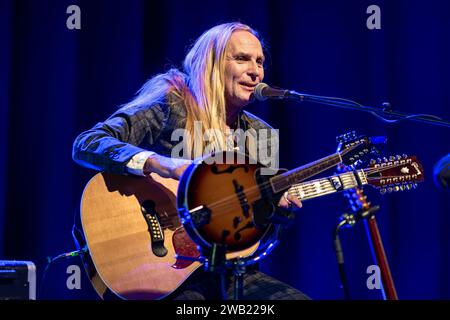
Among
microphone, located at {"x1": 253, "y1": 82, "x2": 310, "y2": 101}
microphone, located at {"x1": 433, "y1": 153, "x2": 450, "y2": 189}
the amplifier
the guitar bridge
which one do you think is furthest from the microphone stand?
the amplifier

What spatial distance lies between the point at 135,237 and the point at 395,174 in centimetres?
119

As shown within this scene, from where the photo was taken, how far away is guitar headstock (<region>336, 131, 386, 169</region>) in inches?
Answer: 105

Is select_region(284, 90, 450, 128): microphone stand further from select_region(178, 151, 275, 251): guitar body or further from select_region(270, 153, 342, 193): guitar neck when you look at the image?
select_region(178, 151, 275, 251): guitar body

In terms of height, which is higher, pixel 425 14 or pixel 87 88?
pixel 425 14


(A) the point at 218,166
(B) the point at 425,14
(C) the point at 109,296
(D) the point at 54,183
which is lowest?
(C) the point at 109,296

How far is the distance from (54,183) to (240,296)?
1753mm

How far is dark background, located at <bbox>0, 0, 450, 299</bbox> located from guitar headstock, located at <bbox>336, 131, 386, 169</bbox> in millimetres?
1088

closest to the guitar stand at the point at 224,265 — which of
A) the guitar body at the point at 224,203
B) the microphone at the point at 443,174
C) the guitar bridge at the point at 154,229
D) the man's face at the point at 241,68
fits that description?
the guitar body at the point at 224,203

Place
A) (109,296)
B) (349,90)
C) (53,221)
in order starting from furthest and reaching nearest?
(349,90) → (53,221) → (109,296)

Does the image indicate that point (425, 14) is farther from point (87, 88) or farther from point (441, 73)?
point (87, 88)

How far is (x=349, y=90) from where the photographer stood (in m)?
3.81

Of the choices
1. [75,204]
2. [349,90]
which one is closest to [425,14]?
[349,90]

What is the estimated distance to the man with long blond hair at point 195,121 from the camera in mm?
2568
